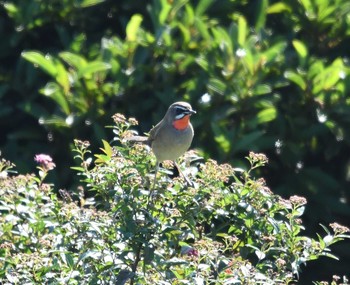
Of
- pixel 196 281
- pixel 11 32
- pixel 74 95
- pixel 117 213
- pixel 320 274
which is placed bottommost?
pixel 196 281

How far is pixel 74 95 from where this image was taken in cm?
689

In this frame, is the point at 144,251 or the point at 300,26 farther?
the point at 300,26

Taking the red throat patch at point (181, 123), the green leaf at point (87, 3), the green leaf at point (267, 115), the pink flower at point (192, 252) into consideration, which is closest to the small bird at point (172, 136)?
the red throat patch at point (181, 123)

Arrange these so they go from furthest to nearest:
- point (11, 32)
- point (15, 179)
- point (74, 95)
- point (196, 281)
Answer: point (11, 32)
point (74, 95)
point (15, 179)
point (196, 281)

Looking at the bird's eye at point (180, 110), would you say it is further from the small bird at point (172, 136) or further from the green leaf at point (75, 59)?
the green leaf at point (75, 59)

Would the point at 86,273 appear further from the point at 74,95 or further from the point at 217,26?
the point at 217,26

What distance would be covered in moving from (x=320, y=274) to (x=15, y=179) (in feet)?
10.4

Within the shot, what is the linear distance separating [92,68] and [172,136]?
1.99m

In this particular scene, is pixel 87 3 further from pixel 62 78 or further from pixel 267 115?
pixel 267 115

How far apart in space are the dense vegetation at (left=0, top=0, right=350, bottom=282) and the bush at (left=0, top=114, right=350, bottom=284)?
2.36 metres

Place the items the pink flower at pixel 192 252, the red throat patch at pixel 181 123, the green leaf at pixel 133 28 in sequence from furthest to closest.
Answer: the green leaf at pixel 133 28
the red throat patch at pixel 181 123
the pink flower at pixel 192 252

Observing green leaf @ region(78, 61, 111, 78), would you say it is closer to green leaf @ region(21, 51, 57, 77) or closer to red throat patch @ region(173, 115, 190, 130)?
green leaf @ region(21, 51, 57, 77)

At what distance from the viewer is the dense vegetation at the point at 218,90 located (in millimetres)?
6754

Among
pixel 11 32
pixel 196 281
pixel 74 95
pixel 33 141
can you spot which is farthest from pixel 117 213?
pixel 11 32
